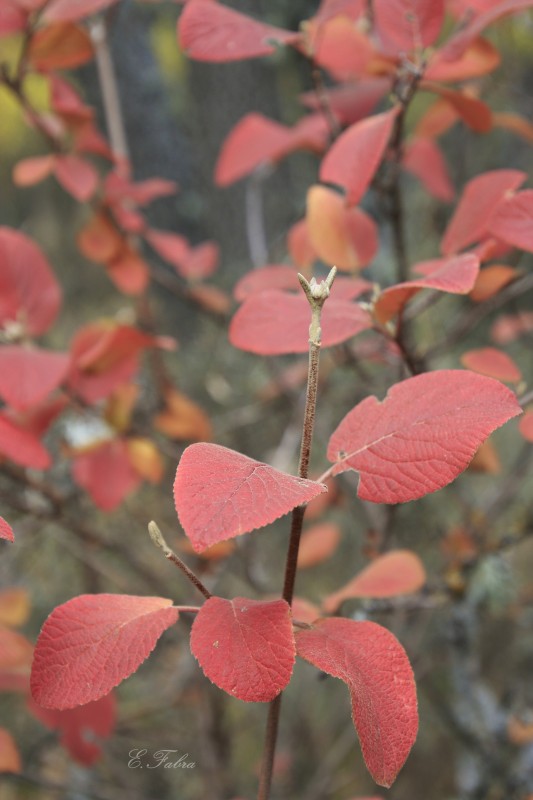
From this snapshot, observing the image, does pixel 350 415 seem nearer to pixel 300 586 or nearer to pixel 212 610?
pixel 212 610

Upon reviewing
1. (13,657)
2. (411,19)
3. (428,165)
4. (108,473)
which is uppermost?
(411,19)

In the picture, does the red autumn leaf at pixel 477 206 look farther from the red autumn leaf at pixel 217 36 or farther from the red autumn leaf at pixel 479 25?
the red autumn leaf at pixel 217 36

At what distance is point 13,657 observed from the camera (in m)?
0.56

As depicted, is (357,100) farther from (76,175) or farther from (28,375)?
(28,375)

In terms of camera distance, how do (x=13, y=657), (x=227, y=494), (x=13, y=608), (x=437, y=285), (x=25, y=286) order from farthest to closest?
(x=13, y=608), (x=25, y=286), (x=13, y=657), (x=437, y=285), (x=227, y=494)

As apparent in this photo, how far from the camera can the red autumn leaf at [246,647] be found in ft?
1.17

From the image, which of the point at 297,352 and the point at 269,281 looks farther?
the point at 269,281

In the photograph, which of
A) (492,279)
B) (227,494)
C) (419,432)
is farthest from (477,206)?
(227,494)

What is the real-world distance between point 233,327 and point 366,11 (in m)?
0.50

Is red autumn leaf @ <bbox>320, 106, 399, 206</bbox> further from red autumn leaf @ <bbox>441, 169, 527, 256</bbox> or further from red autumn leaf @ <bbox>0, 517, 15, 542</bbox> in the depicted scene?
red autumn leaf @ <bbox>0, 517, 15, 542</bbox>

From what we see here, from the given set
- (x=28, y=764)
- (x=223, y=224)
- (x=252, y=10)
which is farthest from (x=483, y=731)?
(x=252, y=10)

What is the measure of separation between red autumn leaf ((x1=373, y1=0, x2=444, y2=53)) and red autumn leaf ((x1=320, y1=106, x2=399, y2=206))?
6 cm

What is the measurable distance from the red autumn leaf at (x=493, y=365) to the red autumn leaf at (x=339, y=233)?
136 mm

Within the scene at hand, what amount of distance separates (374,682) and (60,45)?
2.28 ft
